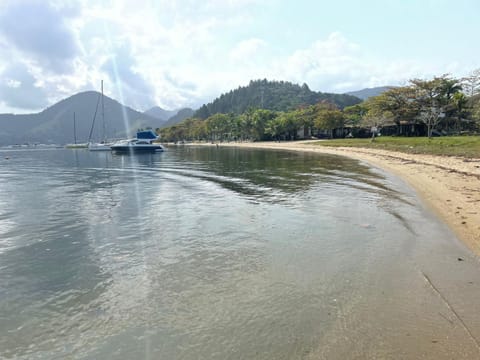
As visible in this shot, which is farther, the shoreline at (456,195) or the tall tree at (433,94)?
the tall tree at (433,94)

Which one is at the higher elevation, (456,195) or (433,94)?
(433,94)

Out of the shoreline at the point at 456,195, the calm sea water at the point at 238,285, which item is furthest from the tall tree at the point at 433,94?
the calm sea water at the point at 238,285

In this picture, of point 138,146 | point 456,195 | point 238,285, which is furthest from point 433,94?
point 238,285

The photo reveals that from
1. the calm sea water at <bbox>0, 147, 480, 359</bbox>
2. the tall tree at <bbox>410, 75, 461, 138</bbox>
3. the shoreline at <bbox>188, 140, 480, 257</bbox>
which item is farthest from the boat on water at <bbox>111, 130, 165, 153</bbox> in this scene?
the calm sea water at <bbox>0, 147, 480, 359</bbox>

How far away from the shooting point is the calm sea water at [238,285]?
5.49 m

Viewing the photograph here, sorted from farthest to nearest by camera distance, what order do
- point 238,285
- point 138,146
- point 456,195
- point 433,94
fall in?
point 138,146
point 433,94
point 456,195
point 238,285

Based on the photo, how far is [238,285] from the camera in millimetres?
7762

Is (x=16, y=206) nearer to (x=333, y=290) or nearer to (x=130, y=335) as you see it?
(x=130, y=335)

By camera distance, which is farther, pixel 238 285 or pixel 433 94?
pixel 433 94

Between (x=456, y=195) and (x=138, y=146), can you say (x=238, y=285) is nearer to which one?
(x=456, y=195)

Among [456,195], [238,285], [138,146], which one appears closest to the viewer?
[238,285]

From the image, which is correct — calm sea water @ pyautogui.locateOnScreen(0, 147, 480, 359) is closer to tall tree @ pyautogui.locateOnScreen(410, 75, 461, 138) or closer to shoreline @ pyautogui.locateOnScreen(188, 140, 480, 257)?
shoreline @ pyautogui.locateOnScreen(188, 140, 480, 257)

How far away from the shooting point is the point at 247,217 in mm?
14555

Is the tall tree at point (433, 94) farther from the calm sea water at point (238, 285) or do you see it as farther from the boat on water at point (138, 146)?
the boat on water at point (138, 146)
